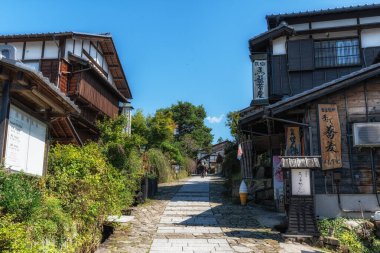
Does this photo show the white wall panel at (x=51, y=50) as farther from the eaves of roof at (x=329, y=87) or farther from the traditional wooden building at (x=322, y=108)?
the eaves of roof at (x=329, y=87)

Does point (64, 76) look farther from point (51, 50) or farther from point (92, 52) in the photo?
point (92, 52)

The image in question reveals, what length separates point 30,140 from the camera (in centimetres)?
970

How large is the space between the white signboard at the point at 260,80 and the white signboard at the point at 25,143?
1224 centimetres

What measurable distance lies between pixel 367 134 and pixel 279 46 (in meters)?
8.53

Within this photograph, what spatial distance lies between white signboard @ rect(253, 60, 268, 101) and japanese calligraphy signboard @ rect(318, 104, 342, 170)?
563cm

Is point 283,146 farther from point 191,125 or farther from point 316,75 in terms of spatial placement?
point 191,125

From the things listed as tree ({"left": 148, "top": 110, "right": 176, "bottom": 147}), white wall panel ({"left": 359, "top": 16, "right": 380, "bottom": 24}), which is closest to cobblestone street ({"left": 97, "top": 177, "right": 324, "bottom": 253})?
white wall panel ({"left": 359, "top": 16, "right": 380, "bottom": 24})

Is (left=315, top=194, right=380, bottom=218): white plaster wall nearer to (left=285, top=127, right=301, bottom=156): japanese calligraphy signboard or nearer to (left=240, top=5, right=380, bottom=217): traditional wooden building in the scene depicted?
(left=240, top=5, right=380, bottom=217): traditional wooden building

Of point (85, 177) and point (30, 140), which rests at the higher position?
point (30, 140)

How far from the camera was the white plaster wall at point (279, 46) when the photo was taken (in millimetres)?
20062

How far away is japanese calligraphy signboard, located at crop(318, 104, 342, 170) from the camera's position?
44.6 ft

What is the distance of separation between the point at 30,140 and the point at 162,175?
20.0 meters

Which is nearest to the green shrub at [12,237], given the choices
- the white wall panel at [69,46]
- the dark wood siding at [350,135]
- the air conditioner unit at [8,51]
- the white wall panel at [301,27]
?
the air conditioner unit at [8,51]

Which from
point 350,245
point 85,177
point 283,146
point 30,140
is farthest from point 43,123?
point 283,146
